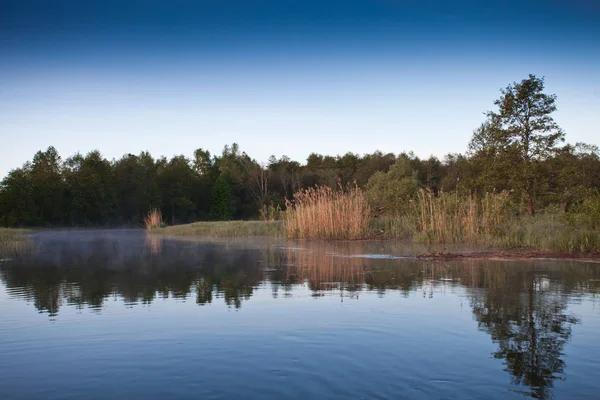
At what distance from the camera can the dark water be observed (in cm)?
411

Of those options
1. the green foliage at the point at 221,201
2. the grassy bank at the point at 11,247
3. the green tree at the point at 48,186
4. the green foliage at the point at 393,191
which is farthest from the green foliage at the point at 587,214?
the green foliage at the point at 221,201

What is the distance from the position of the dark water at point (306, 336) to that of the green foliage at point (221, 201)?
165 feet

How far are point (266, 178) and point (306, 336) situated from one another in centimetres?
5791

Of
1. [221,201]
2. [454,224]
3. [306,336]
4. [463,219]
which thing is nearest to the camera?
[306,336]

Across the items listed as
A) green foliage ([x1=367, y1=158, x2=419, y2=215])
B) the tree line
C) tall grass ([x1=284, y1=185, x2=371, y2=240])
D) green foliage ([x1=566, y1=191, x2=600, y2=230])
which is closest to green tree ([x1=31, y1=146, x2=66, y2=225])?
the tree line

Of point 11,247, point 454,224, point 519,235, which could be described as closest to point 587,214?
point 519,235

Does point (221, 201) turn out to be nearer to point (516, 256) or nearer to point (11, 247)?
point (11, 247)

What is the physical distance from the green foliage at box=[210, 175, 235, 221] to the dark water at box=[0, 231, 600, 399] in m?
50.3

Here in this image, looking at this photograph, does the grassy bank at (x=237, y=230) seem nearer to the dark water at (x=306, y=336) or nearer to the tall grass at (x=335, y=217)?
the tall grass at (x=335, y=217)

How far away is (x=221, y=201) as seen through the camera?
2411 inches

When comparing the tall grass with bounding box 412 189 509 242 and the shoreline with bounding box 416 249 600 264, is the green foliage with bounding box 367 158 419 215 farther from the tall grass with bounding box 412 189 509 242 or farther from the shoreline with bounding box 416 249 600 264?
the shoreline with bounding box 416 249 600 264

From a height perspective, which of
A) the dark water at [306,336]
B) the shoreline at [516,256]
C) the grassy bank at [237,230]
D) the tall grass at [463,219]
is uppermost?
the tall grass at [463,219]

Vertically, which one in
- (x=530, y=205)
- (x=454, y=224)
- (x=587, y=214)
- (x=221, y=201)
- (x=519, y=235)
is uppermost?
(x=221, y=201)

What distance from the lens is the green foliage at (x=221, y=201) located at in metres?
60.9
